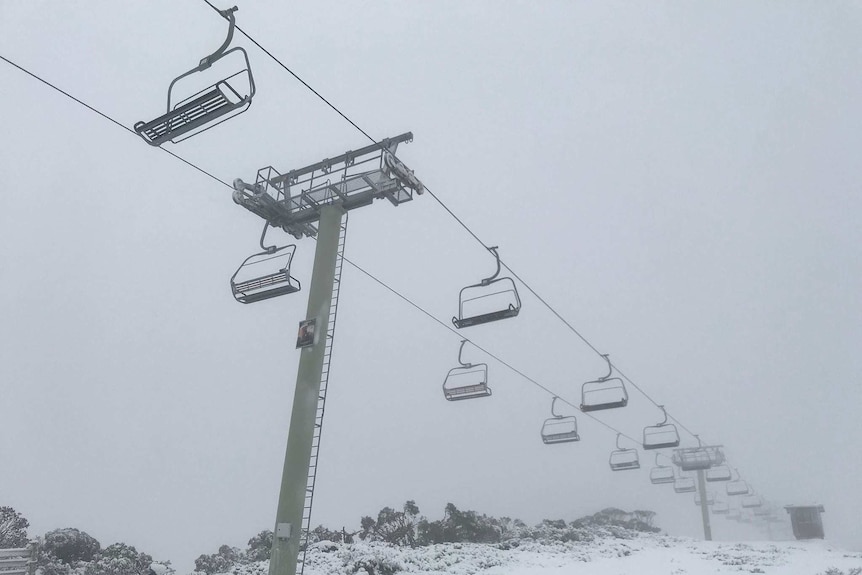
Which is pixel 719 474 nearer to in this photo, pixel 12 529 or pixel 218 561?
pixel 218 561

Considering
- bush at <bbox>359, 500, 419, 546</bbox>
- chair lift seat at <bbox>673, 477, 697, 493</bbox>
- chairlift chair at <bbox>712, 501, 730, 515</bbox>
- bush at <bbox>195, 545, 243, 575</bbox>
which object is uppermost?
chair lift seat at <bbox>673, 477, 697, 493</bbox>

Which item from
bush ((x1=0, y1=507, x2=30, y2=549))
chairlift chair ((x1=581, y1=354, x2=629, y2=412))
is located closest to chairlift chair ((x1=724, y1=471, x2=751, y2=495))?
chairlift chair ((x1=581, y1=354, x2=629, y2=412))

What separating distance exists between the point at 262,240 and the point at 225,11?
19.5 ft

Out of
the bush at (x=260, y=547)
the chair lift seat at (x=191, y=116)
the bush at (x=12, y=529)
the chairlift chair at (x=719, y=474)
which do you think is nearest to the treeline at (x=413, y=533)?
the bush at (x=260, y=547)

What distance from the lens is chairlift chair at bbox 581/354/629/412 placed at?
16859 millimetres

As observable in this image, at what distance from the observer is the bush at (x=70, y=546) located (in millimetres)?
20594

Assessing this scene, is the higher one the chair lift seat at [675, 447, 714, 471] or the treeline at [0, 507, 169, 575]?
the chair lift seat at [675, 447, 714, 471]

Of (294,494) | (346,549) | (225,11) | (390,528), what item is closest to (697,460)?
(390,528)

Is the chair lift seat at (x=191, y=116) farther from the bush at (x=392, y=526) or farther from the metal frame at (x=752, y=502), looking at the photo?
the metal frame at (x=752, y=502)

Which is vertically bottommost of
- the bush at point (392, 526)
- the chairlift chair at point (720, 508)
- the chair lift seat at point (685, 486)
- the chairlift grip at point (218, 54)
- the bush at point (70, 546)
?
the bush at point (70, 546)

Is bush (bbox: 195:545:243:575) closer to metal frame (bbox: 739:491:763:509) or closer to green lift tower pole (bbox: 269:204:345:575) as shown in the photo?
green lift tower pole (bbox: 269:204:345:575)

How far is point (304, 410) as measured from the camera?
1151 centimetres

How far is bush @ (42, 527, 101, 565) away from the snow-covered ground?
21.7 ft

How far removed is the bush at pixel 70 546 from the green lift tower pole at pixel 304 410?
578 inches
